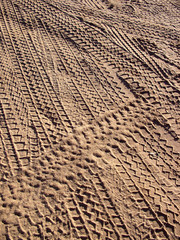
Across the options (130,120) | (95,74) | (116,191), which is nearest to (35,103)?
(95,74)

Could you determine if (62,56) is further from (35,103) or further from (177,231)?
(177,231)

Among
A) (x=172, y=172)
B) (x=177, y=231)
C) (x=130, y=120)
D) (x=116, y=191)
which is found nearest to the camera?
(x=177, y=231)

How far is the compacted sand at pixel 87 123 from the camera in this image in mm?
2383

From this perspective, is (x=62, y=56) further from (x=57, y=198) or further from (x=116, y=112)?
(x=57, y=198)

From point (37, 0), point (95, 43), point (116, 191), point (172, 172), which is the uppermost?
point (37, 0)

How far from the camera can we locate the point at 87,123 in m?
3.11

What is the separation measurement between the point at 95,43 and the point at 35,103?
173cm

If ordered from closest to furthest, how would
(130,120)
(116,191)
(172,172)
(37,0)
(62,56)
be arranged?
(116,191)
(172,172)
(130,120)
(62,56)
(37,0)

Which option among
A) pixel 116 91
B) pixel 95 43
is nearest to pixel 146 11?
pixel 95 43

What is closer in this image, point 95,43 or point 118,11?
point 95,43

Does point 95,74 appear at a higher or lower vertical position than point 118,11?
lower

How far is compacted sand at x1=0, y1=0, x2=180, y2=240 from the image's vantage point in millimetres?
2383

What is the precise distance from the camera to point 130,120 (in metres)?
3.19

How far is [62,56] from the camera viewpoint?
3988 mm
